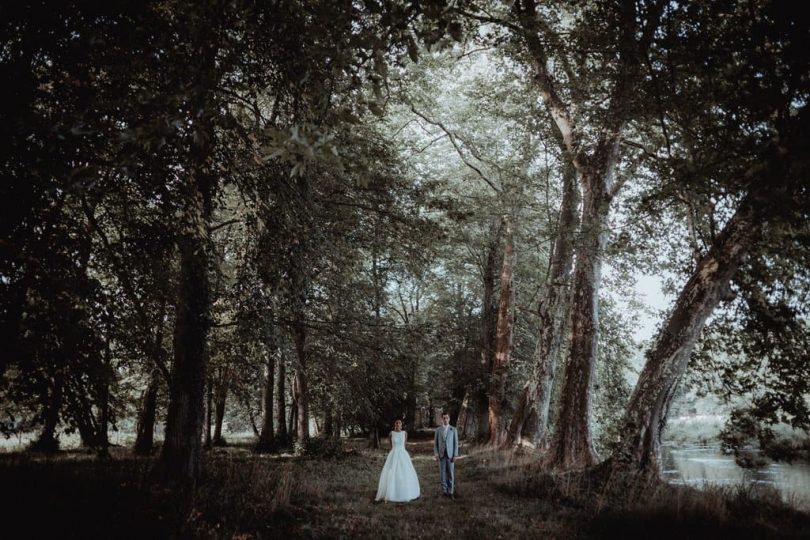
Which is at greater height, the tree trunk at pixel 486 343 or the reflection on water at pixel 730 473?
the tree trunk at pixel 486 343

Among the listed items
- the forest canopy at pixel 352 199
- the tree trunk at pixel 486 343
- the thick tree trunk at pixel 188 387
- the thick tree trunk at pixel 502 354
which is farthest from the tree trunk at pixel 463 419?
the thick tree trunk at pixel 188 387

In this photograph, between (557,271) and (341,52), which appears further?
(557,271)

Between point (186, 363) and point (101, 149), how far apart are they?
549cm

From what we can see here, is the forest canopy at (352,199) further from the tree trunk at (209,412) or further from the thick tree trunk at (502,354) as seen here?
the tree trunk at (209,412)

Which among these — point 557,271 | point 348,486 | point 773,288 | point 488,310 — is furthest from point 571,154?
point 488,310

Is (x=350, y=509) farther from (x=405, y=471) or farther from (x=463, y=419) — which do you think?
(x=463, y=419)

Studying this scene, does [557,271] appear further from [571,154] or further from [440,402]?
[440,402]

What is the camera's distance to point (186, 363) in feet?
28.9

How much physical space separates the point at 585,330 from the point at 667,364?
2639 millimetres

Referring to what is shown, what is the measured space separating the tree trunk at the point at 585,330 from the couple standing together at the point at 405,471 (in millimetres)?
2405

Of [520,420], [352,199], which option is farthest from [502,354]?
[352,199]

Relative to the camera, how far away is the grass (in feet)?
15.4

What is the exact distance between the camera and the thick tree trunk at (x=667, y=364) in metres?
7.78

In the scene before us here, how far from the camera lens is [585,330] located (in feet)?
34.9
